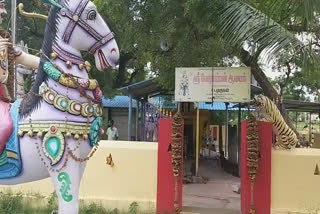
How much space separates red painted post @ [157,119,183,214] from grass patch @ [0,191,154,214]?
15.0 inches

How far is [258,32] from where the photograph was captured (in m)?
5.64

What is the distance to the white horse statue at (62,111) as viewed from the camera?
3299mm

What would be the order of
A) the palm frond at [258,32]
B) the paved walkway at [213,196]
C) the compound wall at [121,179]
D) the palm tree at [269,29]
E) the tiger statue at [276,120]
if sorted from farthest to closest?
1. the tiger statue at [276,120]
2. the paved walkway at [213,196]
3. the compound wall at [121,179]
4. the palm frond at [258,32]
5. the palm tree at [269,29]

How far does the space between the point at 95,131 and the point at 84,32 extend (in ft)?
2.45

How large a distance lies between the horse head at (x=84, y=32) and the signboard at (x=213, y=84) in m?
4.18

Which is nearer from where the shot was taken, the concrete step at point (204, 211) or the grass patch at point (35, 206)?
the grass patch at point (35, 206)

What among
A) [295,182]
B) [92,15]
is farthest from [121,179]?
[92,15]

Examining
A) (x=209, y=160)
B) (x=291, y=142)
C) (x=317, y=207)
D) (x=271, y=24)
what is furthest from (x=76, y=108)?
(x=209, y=160)

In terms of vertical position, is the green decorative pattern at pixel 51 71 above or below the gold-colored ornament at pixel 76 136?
above

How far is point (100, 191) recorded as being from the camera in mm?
6812

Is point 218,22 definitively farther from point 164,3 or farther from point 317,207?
point 317,207

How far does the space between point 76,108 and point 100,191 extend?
3.73 metres

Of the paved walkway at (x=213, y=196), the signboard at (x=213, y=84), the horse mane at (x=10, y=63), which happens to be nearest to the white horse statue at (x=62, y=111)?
the horse mane at (x=10, y=63)

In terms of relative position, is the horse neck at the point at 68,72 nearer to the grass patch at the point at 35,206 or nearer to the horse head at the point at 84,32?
the horse head at the point at 84,32
